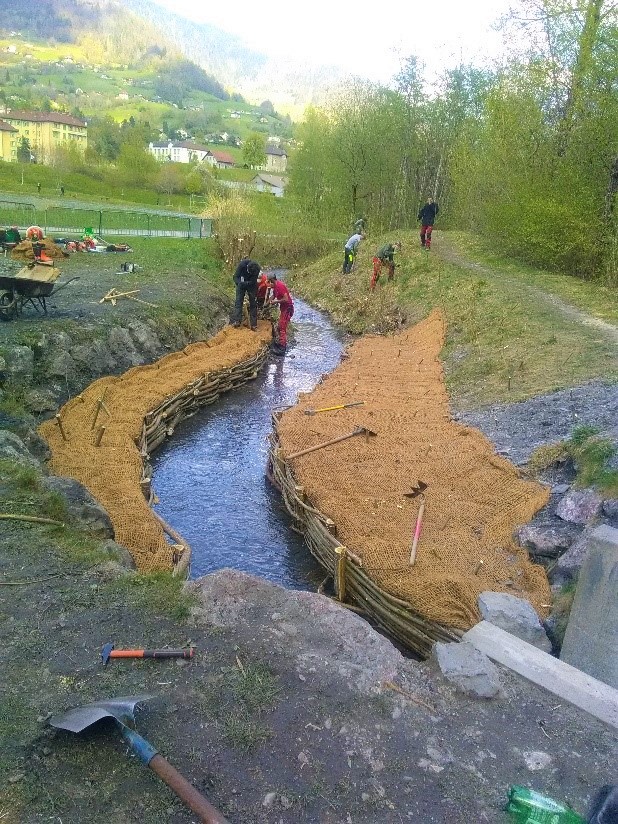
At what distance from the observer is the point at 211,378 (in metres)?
15.4

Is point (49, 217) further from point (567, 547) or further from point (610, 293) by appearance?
point (567, 547)

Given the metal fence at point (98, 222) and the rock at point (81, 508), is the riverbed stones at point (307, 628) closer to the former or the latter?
the rock at point (81, 508)

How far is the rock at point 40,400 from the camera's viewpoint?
11.3 m

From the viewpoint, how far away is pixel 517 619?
20.1 feet

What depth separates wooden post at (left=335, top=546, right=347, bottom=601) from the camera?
7.97m

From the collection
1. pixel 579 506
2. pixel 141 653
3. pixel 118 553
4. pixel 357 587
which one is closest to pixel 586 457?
pixel 579 506

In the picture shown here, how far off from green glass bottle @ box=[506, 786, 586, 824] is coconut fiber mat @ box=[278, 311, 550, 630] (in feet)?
8.48

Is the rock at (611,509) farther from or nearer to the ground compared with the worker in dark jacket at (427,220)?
nearer to the ground

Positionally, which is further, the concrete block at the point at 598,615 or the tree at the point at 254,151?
the tree at the point at 254,151

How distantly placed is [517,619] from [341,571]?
2.50 m

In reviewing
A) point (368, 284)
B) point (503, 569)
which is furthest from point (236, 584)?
point (368, 284)

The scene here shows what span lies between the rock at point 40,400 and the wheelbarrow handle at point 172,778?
822 cm

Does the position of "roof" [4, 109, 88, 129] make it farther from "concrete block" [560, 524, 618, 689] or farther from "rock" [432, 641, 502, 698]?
"concrete block" [560, 524, 618, 689]

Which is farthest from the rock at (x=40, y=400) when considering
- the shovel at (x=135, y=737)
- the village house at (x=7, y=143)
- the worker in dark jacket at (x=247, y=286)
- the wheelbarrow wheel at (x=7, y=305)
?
the village house at (x=7, y=143)
